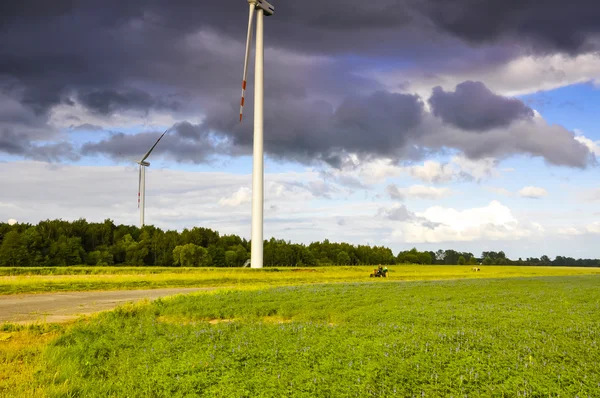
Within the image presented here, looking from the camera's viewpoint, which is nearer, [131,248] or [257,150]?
[257,150]

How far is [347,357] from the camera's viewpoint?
11938mm

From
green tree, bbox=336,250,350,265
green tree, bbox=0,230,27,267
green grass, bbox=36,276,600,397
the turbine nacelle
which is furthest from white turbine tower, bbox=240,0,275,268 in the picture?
green tree, bbox=336,250,350,265

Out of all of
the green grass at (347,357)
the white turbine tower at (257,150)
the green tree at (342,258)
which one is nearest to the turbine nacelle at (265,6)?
the white turbine tower at (257,150)

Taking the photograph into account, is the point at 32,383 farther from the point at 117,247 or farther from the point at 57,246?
the point at 117,247

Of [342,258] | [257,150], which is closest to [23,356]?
[257,150]

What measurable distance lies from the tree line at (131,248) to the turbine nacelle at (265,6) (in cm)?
7311

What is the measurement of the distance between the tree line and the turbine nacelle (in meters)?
73.1

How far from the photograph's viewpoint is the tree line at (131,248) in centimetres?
11519

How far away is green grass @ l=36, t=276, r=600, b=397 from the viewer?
10180 millimetres

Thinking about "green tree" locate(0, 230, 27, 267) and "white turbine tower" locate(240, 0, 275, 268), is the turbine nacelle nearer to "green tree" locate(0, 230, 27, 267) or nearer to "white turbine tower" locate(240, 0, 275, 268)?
"white turbine tower" locate(240, 0, 275, 268)

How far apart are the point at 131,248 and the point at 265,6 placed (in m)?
84.4

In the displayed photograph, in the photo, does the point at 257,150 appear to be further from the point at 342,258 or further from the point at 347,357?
the point at 342,258

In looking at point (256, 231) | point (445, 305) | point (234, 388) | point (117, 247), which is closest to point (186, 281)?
point (256, 231)

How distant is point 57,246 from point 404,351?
124 metres
